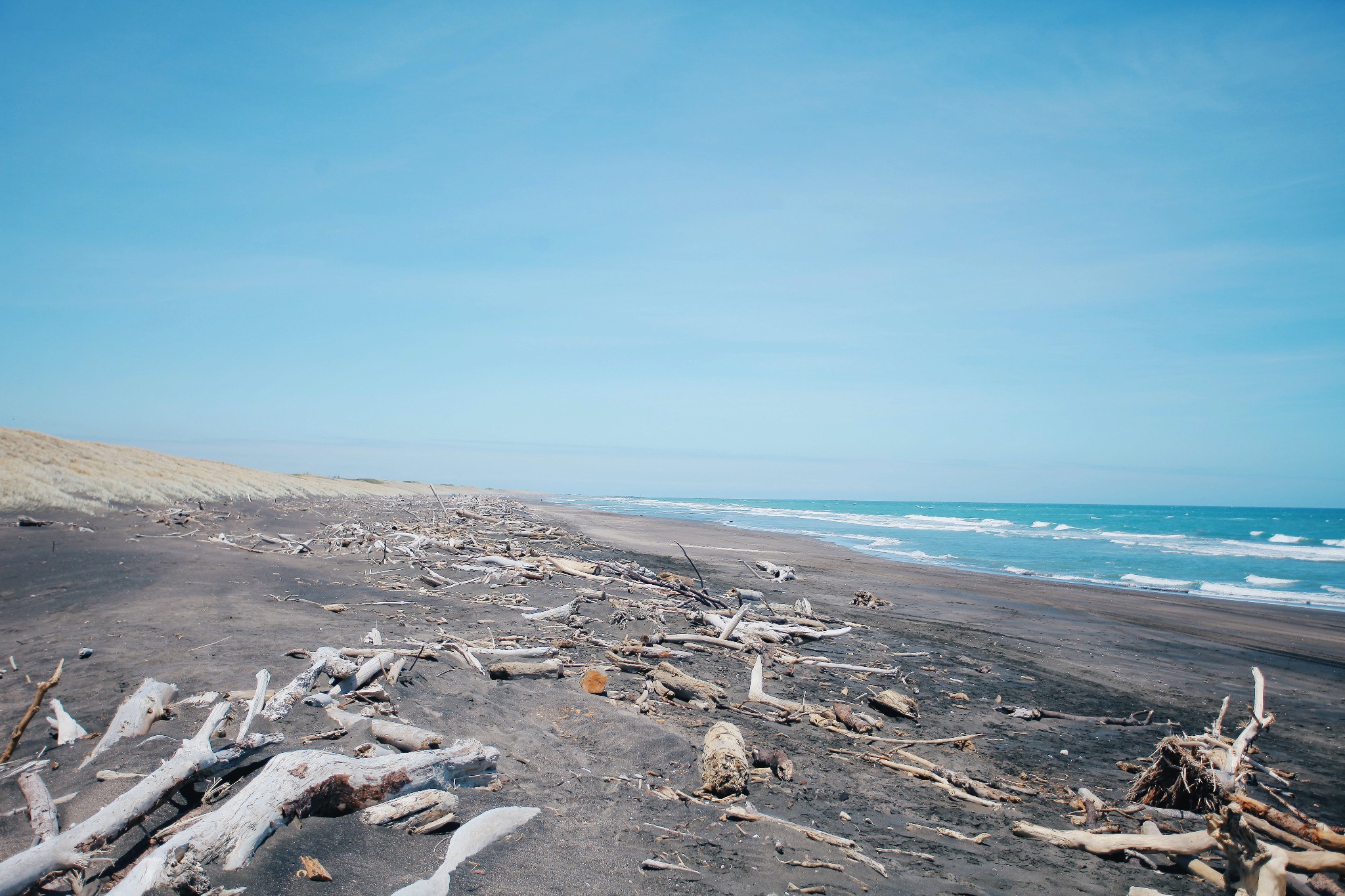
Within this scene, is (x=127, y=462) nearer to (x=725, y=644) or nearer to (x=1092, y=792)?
(x=725, y=644)

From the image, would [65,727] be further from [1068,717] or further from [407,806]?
[1068,717]

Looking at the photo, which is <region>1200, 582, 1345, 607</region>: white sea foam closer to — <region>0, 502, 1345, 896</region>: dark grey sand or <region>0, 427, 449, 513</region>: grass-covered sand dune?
<region>0, 502, 1345, 896</region>: dark grey sand

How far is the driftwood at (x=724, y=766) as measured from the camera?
Answer: 4969 mm

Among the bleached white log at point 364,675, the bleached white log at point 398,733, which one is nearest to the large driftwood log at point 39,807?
the bleached white log at point 398,733

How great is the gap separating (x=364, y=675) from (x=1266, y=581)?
35.4m

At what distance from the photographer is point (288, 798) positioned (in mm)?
3658

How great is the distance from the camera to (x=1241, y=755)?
5.07 meters

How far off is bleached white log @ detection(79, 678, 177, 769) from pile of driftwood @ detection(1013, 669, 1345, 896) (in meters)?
6.90

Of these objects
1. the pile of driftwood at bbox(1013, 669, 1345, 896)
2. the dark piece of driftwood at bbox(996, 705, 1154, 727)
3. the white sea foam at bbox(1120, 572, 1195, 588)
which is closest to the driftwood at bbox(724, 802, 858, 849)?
the pile of driftwood at bbox(1013, 669, 1345, 896)

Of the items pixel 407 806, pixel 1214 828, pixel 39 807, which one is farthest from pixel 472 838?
pixel 1214 828

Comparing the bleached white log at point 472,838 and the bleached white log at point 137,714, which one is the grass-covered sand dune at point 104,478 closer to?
the bleached white log at point 137,714

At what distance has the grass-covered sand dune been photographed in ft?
61.4

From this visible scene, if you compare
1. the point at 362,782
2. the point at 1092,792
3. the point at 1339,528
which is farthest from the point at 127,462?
the point at 1339,528

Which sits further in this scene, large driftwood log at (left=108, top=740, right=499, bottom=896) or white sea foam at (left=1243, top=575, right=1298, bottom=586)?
white sea foam at (left=1243, top=575, right=1298, bottom=586)
